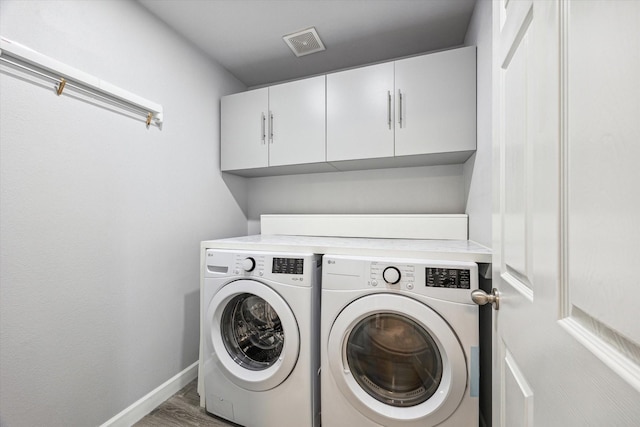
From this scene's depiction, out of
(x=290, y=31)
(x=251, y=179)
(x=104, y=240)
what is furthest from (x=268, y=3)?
(x=104, y=240)

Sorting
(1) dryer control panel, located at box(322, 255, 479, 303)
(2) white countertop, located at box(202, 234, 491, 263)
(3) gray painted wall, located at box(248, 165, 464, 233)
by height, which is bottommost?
(1) dryer control panel, located at box(322, 255, 479, 303)

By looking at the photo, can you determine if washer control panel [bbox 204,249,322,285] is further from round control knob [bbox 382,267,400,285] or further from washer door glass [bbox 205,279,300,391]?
round control knob [bbox 382,267,400,285]

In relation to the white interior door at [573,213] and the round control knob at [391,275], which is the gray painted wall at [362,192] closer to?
the round control knob at [391,275]

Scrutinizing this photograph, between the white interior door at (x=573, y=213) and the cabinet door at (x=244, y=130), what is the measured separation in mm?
1725

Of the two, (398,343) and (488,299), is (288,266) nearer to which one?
(398,343)

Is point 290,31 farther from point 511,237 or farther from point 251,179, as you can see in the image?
point 511,237

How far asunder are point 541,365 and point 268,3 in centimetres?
200

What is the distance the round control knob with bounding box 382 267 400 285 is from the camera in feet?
4.11

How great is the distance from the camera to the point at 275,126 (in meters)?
2.10

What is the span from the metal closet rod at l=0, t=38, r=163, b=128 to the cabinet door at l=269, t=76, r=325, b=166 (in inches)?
30.2

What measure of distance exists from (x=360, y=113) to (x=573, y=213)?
1618 millimetres

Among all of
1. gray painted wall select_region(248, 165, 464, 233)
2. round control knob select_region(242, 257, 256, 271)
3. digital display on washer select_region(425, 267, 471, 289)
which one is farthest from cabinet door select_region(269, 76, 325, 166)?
digital display on washer select_region(425, 267, 471, 289)

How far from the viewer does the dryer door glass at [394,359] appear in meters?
1.27

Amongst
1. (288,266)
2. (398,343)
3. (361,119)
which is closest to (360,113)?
(361,119)
